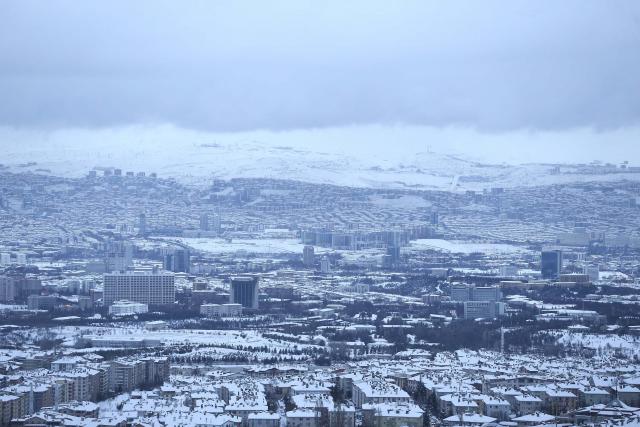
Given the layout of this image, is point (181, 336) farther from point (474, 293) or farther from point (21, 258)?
point (21, 258)

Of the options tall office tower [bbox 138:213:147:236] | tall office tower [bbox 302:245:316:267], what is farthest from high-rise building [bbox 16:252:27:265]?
tall office tower [bbox 138:213:147:236]

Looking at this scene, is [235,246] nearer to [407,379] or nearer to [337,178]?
[337,178]

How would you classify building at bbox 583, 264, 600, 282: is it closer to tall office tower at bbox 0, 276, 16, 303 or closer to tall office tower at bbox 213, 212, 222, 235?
tall office tower at bbox 0, 276, 16, 303

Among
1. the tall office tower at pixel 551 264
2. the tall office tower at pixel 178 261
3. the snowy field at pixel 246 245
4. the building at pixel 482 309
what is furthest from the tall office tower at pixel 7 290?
the snowy field at pixel 246 245

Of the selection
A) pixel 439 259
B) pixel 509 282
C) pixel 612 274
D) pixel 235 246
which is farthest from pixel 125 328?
pixel 235 246

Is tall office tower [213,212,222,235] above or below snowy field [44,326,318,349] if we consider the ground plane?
above

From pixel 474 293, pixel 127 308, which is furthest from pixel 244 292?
pixel 474 293

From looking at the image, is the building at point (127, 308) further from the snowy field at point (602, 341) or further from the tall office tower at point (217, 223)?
the tall office tower at point (217, 223)
